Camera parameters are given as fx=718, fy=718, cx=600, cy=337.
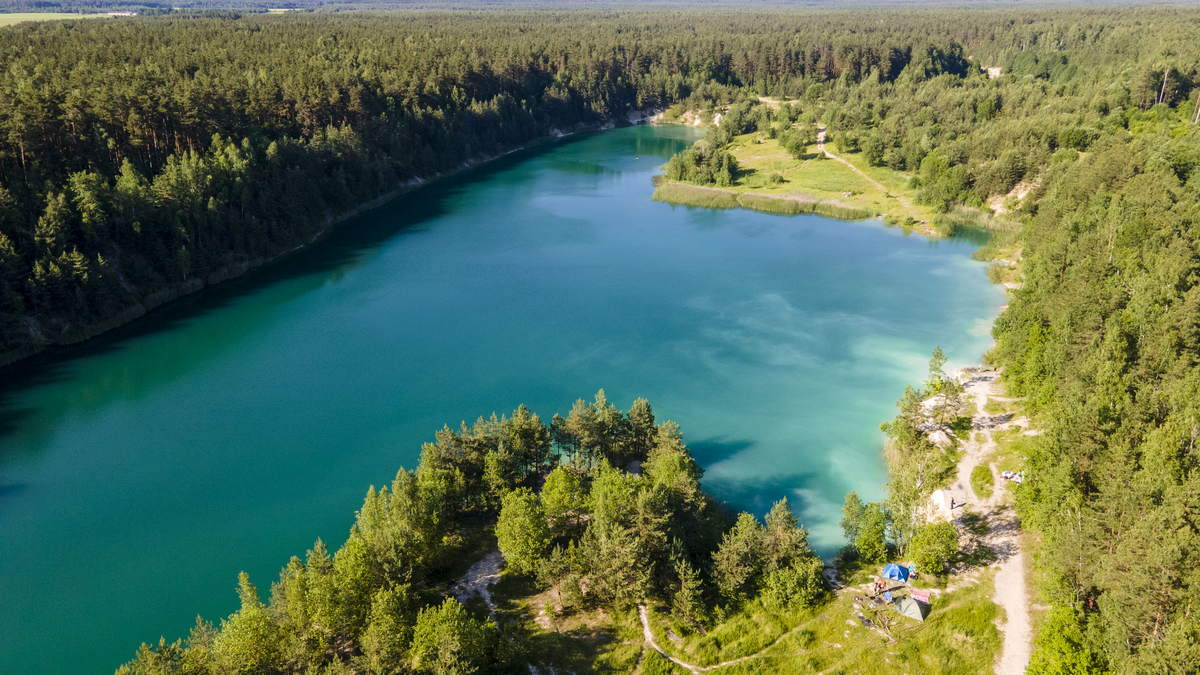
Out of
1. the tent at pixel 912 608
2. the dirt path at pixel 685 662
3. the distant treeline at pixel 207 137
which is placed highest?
the distant treeline at pixel 207 137

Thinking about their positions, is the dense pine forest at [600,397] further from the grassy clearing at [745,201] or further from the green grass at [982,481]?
the grassy clearing at [745,201]

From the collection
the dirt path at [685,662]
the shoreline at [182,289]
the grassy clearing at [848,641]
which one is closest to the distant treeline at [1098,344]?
the grassy clearing at [848,641]

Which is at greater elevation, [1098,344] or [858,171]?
[1098,344]

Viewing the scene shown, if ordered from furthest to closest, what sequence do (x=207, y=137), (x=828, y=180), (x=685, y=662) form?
1. (x=828, y=180)
2. (x=207, y=137)
3. (x=685, y=662)

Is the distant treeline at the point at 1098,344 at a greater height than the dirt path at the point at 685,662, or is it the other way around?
the distant treeline at the point at 1098,344

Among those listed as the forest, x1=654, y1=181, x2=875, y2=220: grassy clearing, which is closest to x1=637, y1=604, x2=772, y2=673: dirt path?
the forest

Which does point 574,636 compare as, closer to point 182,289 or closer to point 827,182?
point 182,289

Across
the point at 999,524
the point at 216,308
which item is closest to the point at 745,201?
the point at 216,308
